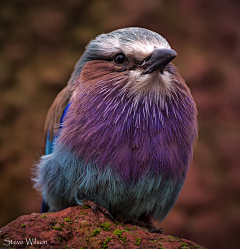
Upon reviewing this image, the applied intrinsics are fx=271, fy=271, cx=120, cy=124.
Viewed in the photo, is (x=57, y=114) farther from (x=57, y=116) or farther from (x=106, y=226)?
(x=106, y=226)

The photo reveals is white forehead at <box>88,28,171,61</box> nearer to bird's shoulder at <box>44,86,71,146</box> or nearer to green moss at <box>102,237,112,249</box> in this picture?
bird's shoulder at <box>44,86,71,146</box>

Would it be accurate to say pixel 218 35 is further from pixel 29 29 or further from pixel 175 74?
pixel 29 29

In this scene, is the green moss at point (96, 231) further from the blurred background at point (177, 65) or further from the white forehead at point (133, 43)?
the blurred background at point (177, 65)

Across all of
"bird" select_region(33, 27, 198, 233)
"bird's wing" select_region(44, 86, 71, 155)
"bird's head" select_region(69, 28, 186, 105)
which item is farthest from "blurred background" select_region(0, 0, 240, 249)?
"bird's head" select_region(69, 28, 186, 105)

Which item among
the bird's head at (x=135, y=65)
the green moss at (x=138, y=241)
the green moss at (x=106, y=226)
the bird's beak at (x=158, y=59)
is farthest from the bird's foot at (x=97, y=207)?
the bird's beak at (x=158, y=59)

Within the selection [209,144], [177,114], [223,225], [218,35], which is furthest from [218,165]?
[177,114]
